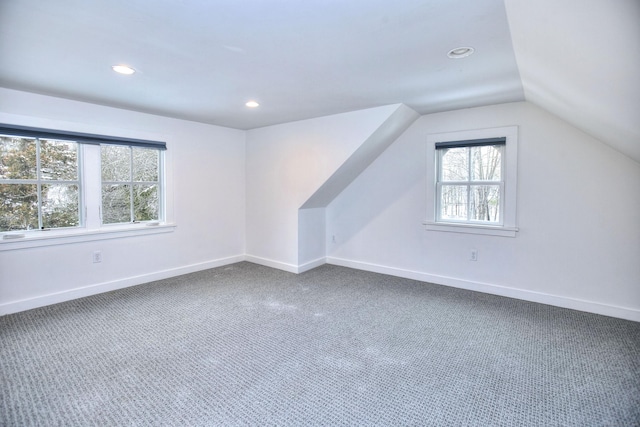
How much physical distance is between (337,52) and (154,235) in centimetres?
322

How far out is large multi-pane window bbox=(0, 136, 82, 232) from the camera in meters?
3.07

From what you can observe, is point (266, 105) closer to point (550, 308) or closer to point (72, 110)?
point (72, 110)

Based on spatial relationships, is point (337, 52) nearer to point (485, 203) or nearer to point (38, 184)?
point (485, 203)

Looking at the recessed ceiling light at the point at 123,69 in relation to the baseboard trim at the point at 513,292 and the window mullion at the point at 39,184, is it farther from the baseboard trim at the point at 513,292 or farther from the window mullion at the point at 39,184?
the baseboard trim at the point at 513,292

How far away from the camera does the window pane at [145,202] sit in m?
4.00

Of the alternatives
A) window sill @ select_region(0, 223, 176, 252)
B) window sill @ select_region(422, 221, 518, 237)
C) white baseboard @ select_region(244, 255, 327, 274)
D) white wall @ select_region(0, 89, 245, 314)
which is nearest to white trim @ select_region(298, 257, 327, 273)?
white baseboard @ select_region(244, 255, 327, 274)

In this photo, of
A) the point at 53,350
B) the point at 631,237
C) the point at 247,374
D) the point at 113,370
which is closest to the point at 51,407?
the point at 113,370

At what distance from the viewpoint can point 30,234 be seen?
319 centimetres

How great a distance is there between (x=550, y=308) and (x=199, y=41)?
12.7 ft

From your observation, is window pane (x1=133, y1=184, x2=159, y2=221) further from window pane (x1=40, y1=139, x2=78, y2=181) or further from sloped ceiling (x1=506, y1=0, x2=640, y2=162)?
sloped ceiling (x1=506, y1=0, x2=640, y2=162)

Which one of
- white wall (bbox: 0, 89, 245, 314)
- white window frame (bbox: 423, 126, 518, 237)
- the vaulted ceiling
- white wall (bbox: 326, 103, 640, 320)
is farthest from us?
white window frame (bbox: 423, 126, 518, 237)

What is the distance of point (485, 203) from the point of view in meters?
3.76

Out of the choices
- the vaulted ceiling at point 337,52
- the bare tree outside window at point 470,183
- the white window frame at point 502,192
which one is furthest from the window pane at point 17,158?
the bare tree outside window at point 470,183

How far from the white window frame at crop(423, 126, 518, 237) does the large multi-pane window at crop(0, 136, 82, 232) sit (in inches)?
159
